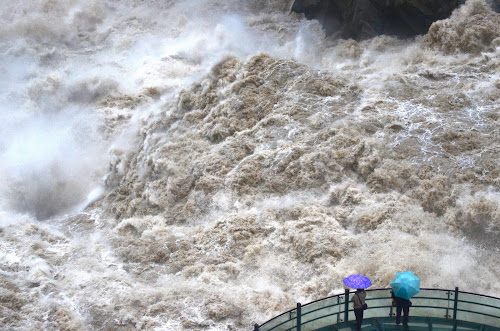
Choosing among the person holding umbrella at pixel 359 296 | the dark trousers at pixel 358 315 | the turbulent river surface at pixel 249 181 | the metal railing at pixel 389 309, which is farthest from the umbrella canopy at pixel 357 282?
the turbulent river surface at pixel 249 181

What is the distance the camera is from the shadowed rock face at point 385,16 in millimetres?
15594

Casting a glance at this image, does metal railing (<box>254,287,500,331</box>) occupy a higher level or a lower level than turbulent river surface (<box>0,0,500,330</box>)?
lower

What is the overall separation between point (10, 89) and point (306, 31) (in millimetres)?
9680

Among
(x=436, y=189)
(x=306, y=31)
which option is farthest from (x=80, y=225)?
(x=306, y=31)

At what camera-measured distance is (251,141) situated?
11.8 meters

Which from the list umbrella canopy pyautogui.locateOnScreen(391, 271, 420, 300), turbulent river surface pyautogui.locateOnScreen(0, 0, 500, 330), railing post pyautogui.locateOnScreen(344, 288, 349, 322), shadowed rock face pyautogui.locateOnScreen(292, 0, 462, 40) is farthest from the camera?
shadowed rock face pyautogui.locateOnScreen(292, 0, 462, 40)

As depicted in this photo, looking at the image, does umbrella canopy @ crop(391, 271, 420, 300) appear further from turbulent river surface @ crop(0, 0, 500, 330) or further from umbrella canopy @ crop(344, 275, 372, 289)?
turbulent river surface @ crop(0, 0, 500, 330)

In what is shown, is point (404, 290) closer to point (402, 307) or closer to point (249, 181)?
point (402, 307)

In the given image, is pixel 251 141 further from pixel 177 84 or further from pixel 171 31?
pixel 171 31

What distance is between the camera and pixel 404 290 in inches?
251

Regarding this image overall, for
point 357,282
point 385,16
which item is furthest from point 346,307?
point 385,16

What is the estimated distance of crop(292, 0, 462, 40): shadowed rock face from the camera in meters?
15.6

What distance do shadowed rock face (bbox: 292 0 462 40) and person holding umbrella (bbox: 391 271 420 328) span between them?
35.7 ft

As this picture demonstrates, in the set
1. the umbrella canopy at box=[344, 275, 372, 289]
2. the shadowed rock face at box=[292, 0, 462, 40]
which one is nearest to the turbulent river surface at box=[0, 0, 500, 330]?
the shadowed rock face at box=[292, 0, 462, 40]
